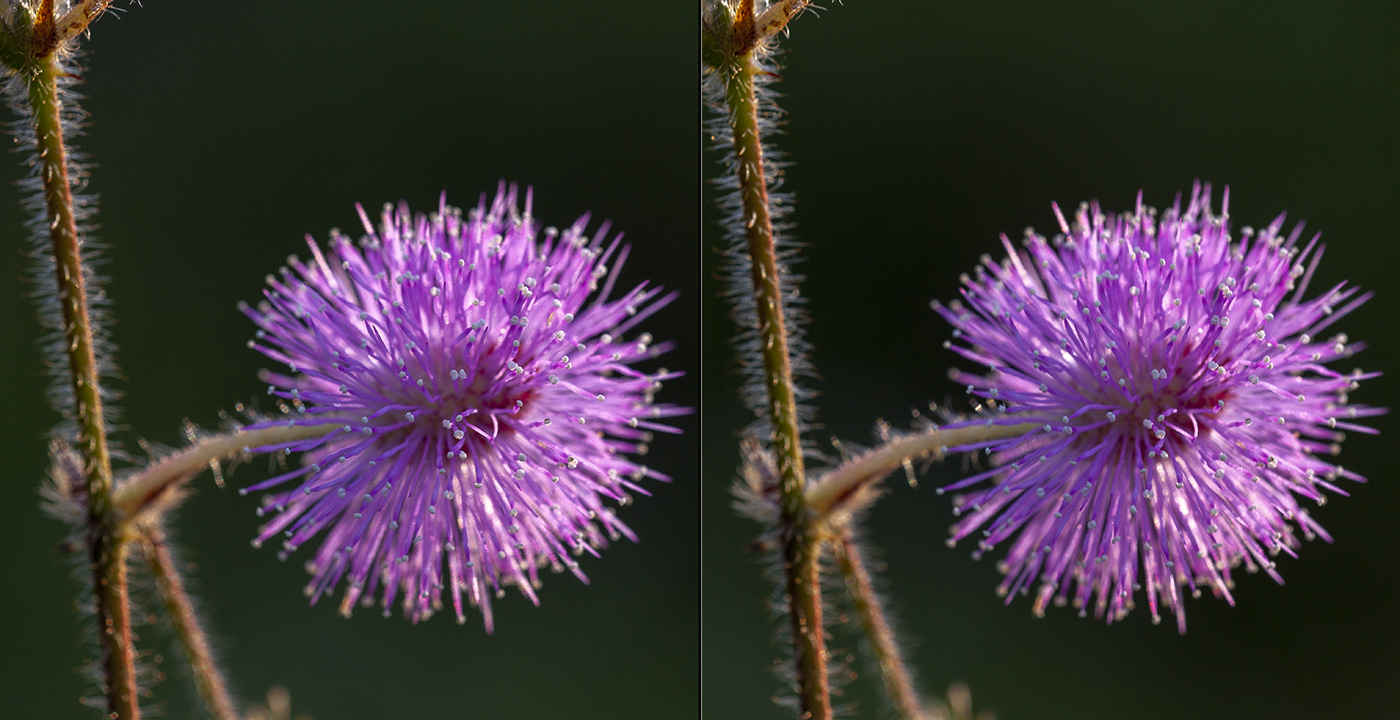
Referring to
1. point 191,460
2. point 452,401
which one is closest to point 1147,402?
point 452,401

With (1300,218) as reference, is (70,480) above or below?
below

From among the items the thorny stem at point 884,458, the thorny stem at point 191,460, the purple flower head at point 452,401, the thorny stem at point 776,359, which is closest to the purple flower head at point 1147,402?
the thorny stem at point 884,458

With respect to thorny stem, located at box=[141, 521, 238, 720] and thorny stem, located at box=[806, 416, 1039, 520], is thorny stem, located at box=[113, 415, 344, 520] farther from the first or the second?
thorny stem, located at box=[806, 416, 1039, 520]

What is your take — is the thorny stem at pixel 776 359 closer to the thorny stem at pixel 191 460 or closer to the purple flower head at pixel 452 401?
the purple flower head at pixel 452 401

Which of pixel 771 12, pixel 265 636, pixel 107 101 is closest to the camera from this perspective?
pixel 771 12

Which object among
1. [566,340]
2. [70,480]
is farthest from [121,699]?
[566,340]

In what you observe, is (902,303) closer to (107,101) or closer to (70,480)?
(70,480)

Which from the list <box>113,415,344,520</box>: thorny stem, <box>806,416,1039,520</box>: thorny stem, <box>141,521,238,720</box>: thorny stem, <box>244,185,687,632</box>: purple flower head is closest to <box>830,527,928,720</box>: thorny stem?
<box>806,416,1039,520</box>: thorny stem
